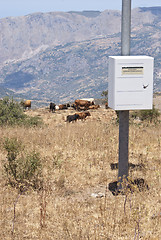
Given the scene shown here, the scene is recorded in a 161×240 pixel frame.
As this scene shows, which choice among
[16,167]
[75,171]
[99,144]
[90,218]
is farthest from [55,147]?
[90,218]

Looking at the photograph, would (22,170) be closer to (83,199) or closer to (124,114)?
(83,199)

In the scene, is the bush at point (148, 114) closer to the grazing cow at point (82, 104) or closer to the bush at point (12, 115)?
the grazing cow at point (82, 104)

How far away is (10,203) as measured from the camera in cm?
479

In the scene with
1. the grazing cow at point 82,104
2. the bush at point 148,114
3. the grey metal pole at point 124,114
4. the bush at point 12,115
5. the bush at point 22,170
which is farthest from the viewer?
the grazing cow at point 82,104

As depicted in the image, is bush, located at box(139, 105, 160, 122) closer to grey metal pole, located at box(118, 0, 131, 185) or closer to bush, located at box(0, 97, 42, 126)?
bush, located at box(0, 97, 42, 126)

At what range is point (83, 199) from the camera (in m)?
4.98

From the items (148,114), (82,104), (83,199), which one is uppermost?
(82,104)

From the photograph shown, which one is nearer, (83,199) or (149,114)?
(83,199)

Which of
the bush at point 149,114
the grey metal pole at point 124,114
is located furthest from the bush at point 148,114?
the grey metal pole at point 124,114

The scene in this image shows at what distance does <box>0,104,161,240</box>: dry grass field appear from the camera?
152 inches

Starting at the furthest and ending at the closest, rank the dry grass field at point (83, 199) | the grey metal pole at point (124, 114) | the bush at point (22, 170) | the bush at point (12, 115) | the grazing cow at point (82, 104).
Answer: the grazing cow at point (82, 104)
the bush at point (12, 115)
the bush at point (22, 170)
the grey metal pole at point (124, 114)
the dry grass field at point (83, 199)

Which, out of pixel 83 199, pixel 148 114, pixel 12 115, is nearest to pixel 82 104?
pixel 148 114

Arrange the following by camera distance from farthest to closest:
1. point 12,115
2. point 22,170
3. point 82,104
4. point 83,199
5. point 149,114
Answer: point 82,104 < point 149,114 < point 12,115 < point 22,170 < point 83,199

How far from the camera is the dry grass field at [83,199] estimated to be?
3857 millimetres
